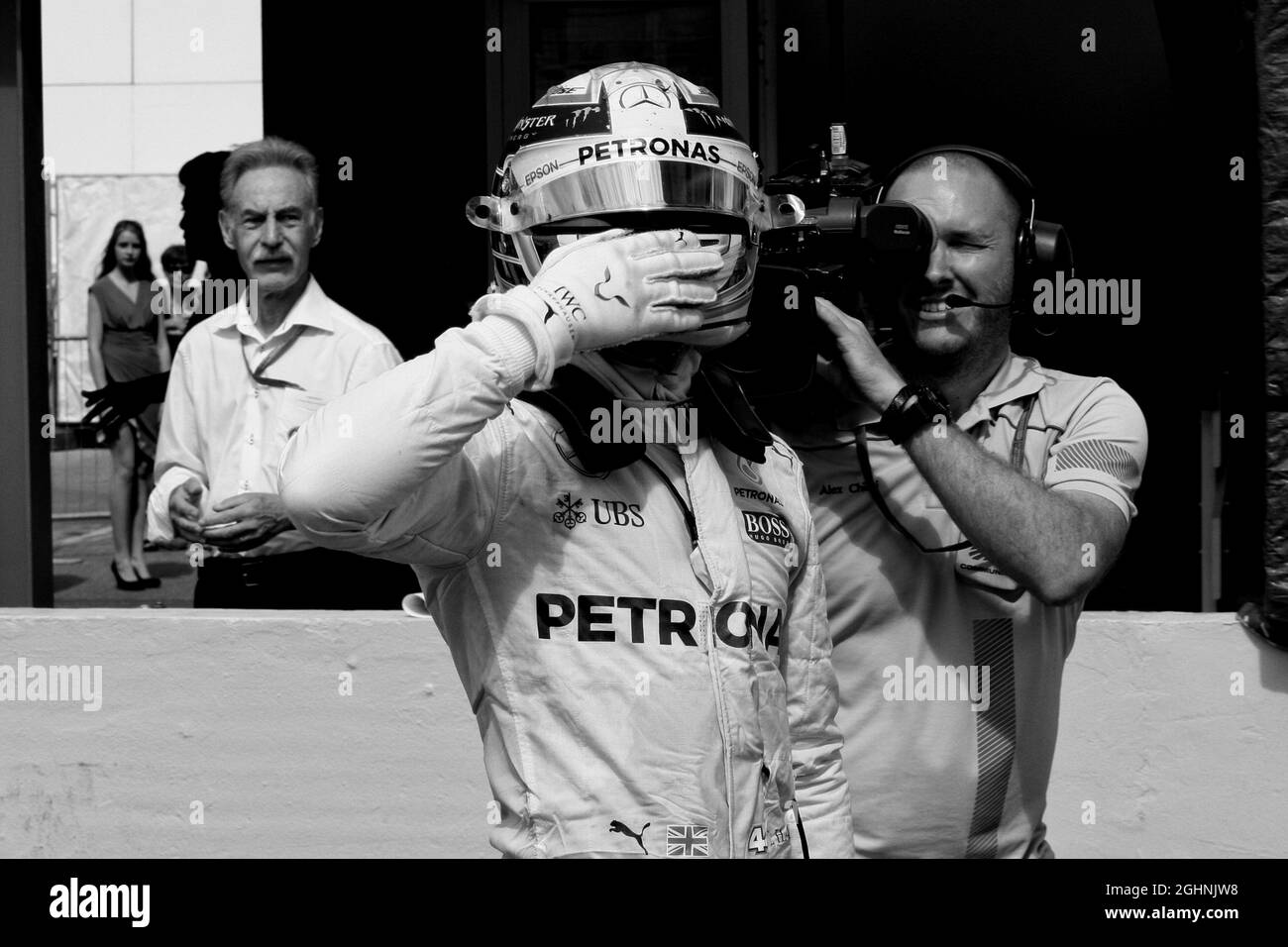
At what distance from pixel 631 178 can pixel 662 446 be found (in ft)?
1.21

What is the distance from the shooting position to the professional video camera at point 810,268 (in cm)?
263

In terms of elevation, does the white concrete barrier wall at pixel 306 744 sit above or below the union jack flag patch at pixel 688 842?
below

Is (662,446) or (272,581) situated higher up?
(662,446)

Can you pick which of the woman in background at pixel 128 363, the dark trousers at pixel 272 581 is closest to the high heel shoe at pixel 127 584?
the woman in background at pixel 128 363

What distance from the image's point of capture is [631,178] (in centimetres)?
220

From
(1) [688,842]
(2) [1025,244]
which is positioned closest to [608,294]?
(1) [688,842]

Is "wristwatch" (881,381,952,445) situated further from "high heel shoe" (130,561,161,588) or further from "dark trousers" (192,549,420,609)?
"high heel shoe" (130,561,161,588)

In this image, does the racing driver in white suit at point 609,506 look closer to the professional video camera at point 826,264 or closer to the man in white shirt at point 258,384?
the professional video camera at point 826,264

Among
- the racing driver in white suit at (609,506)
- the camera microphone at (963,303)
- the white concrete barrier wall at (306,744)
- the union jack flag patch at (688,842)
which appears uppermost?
the camera microphone at (963,303)

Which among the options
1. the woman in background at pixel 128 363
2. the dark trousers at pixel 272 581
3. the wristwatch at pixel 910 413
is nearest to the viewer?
the wristwatch at pixel 910 413

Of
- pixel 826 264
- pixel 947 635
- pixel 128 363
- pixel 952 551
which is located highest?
pixel 826 264

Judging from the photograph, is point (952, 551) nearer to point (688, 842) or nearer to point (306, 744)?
point (688, 842)

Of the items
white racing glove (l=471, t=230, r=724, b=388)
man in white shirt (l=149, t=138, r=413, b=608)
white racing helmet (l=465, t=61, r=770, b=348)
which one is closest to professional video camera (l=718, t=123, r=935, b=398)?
white racing helmet (l=465, t=61, r=770, b=348)

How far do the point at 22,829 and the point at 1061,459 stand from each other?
2951 millimetres
